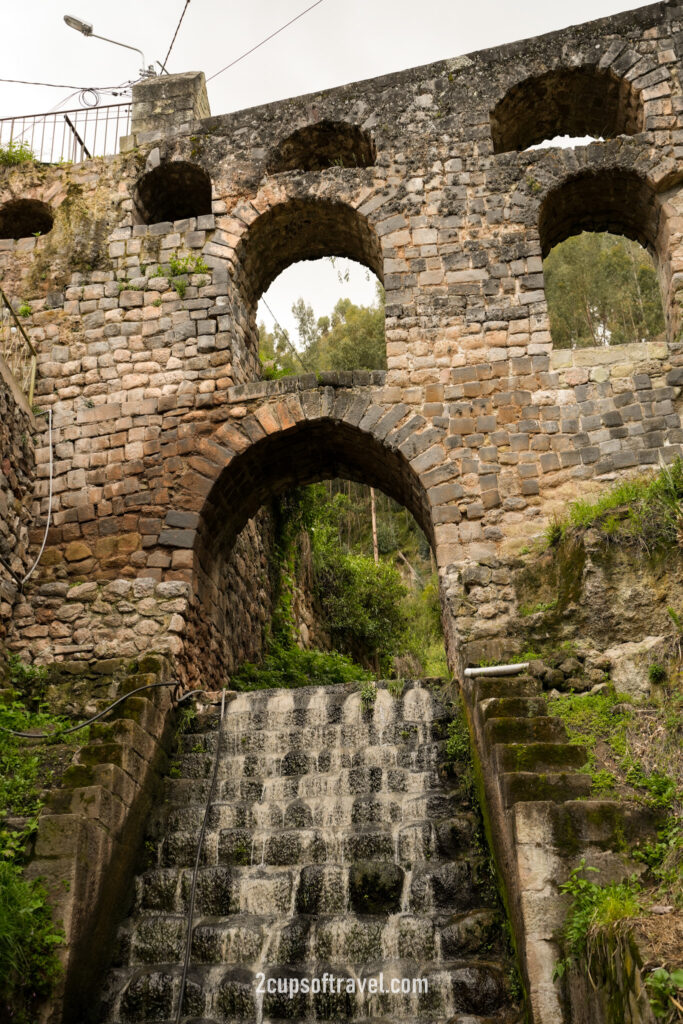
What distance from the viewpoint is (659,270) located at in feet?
31.4

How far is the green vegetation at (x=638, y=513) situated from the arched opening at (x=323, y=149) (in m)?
4.87

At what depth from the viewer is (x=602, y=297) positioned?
76.6ft

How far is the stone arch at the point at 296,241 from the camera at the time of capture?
9.64 m

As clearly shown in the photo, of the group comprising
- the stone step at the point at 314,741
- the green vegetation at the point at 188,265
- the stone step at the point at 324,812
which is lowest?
the stone step at the point at 324,812

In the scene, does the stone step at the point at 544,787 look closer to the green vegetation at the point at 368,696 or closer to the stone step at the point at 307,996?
the stone step at the point at 307,996

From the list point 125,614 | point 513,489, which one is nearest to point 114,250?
point 125,614

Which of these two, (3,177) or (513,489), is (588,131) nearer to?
(513,489)

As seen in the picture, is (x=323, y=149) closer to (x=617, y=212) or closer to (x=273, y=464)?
(x=617, y=212)

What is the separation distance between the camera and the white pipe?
6504 mm

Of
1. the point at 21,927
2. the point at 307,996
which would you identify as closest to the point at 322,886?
the point at 307,996

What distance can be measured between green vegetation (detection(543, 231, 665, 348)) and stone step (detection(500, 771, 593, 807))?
61.4 feet

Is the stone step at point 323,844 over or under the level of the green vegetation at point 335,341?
under

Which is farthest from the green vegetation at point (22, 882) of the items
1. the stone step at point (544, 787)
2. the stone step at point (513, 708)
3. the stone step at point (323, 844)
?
the stone step at point (513, 708)

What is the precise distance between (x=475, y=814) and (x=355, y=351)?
20327 mm
